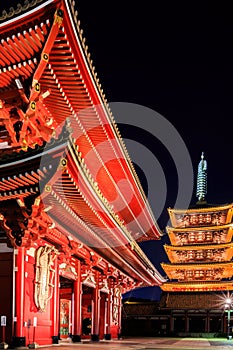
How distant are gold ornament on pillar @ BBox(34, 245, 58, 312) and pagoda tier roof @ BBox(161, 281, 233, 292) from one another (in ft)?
119

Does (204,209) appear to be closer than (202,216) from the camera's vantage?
Yes

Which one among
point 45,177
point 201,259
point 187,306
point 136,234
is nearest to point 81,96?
point 45,177

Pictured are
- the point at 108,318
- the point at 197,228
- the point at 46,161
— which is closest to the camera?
the point at 46,161

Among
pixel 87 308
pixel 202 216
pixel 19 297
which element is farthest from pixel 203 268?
pixel 19 297

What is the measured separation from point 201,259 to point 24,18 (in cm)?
4443

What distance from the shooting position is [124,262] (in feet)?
79.5

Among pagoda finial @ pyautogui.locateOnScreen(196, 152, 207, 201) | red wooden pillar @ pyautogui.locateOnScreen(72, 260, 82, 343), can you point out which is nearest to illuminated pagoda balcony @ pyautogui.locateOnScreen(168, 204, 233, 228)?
pagoda finial @ pyautogui.locateOnScreen(196, 152, 207, 201)

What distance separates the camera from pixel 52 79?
14.6 metres

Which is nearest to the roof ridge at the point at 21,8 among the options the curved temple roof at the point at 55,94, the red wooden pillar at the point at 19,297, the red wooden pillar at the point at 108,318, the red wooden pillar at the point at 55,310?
the curved temple roof at the point at 55,94

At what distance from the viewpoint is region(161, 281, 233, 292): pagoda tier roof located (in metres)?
49.3

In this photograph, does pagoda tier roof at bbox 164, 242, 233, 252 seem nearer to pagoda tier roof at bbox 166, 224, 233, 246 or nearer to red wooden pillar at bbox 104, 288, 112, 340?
pagoda tier roof at bbox 166, 224, 233, 246

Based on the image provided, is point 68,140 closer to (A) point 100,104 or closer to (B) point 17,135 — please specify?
(B) point 17,135

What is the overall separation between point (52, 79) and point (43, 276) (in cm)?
701

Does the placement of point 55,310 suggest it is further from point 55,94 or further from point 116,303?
point 116,303
